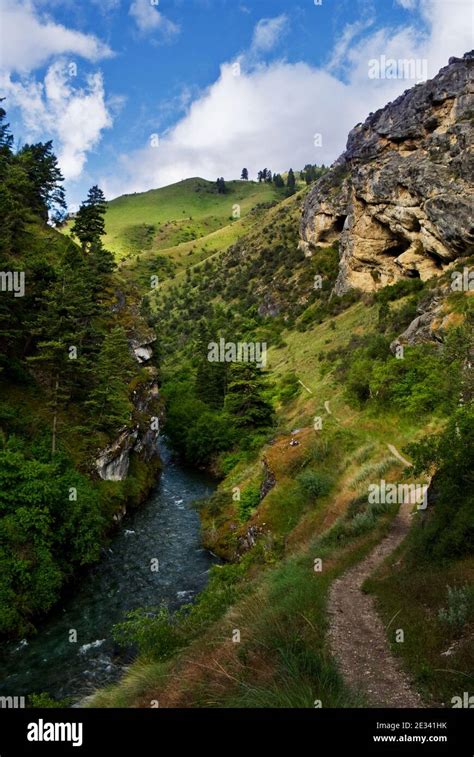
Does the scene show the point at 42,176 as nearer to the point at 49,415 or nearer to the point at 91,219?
the point at 91,219

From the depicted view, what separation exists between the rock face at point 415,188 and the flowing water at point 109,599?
38.1 meters

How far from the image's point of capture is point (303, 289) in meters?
85.1

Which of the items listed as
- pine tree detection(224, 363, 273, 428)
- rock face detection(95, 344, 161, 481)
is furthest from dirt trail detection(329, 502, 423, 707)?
pine tree detection(224, 363, 273, 428)

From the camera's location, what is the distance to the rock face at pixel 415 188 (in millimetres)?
48344

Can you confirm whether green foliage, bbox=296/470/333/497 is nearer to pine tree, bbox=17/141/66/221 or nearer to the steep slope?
the steep slope

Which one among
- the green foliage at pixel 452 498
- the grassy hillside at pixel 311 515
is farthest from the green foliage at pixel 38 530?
the green foliage at pixel 452 498

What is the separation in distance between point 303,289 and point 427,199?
35331 mm

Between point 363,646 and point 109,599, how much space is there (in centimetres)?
1799

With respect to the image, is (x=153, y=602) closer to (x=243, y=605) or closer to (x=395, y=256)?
(x=243, y=605)

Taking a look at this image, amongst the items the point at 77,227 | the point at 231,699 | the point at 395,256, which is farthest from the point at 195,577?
the point at 395,256

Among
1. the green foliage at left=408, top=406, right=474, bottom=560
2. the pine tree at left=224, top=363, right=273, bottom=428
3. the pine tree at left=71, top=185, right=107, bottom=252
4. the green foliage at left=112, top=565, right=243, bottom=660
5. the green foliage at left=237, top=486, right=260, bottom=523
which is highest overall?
the pine tree at left=71, top=185, right=107, bottom=252

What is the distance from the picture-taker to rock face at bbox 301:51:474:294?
1903 inches

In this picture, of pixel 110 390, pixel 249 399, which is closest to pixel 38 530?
pixel 110 390

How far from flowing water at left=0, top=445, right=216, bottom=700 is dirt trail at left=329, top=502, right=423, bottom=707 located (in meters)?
10.6
